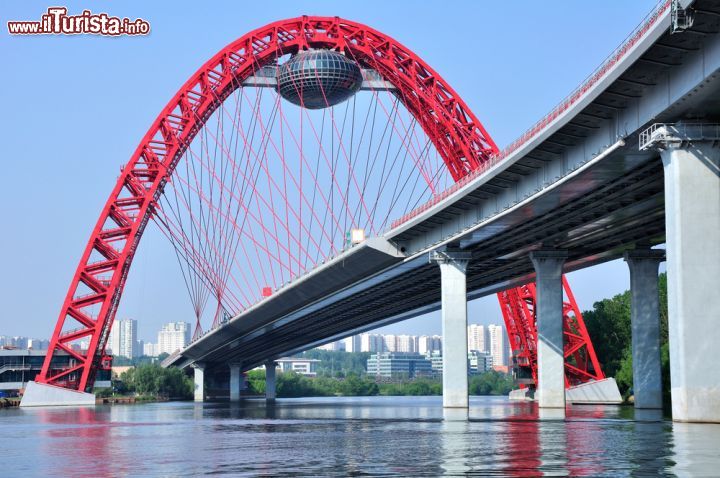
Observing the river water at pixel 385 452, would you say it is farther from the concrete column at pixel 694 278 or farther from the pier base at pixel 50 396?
the pier base at pixel 50 396

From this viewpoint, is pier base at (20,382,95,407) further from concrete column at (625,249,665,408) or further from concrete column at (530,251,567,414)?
concrete column at (625,249,665,408)

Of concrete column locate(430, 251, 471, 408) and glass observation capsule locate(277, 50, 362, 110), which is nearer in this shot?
concrete column locate(430, 251, 471, 408)

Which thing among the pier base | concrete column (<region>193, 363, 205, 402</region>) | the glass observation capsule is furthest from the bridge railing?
concrete column (<region>193, 363, 205, 402</region>)

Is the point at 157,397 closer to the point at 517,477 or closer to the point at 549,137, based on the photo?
the point at 549,137

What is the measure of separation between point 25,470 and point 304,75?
70988 mm

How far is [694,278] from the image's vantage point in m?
37.2

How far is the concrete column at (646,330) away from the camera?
66.1 metres

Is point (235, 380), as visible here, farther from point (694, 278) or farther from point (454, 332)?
point (694, 278)

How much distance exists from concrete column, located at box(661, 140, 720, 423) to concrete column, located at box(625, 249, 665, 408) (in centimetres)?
2875

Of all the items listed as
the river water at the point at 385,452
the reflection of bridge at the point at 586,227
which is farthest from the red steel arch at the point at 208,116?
the river water at the point at 385,452

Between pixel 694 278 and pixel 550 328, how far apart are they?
32.2m

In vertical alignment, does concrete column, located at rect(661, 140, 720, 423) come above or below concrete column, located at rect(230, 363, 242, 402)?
above

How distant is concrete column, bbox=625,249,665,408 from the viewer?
66.1 meters

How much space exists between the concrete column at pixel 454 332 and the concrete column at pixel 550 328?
5.20 meters
